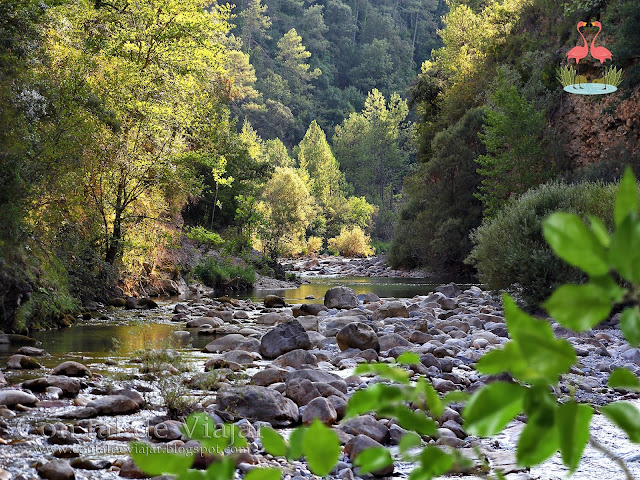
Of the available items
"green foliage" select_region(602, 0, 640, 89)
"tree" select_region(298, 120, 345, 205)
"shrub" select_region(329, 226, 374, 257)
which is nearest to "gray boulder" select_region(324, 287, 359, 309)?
"green foliage" select_region(602, 0, 640, 89)

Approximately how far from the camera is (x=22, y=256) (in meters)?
9.30

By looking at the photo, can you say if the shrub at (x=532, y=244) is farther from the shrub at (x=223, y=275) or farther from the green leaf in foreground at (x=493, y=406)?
the green leaf in foreground at (x=493, y=406)

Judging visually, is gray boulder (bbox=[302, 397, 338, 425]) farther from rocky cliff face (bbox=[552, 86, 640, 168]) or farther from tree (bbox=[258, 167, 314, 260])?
tree (bbox=[258, 167, 314, 260])

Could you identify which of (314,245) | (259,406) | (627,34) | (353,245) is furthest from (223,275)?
(353,245)

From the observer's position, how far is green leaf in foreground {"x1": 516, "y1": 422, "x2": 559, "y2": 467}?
41cm

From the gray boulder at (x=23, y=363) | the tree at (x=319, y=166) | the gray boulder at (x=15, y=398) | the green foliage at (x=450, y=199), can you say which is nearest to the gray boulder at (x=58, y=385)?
the gray boulder at (x=15, y=398)

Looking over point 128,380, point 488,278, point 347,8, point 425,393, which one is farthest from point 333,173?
point 425,393

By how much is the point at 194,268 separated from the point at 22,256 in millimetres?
9442

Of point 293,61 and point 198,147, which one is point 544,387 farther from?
point 293,61

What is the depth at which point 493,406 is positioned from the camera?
40cm

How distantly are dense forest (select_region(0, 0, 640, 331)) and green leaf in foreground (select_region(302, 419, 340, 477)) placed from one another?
9.07 meters

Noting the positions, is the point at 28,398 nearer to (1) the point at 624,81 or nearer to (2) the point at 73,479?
(2) the point at 73,479

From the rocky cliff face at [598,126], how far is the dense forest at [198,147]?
67mm

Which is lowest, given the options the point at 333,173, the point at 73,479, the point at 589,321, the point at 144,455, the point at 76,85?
the point at 73,479
